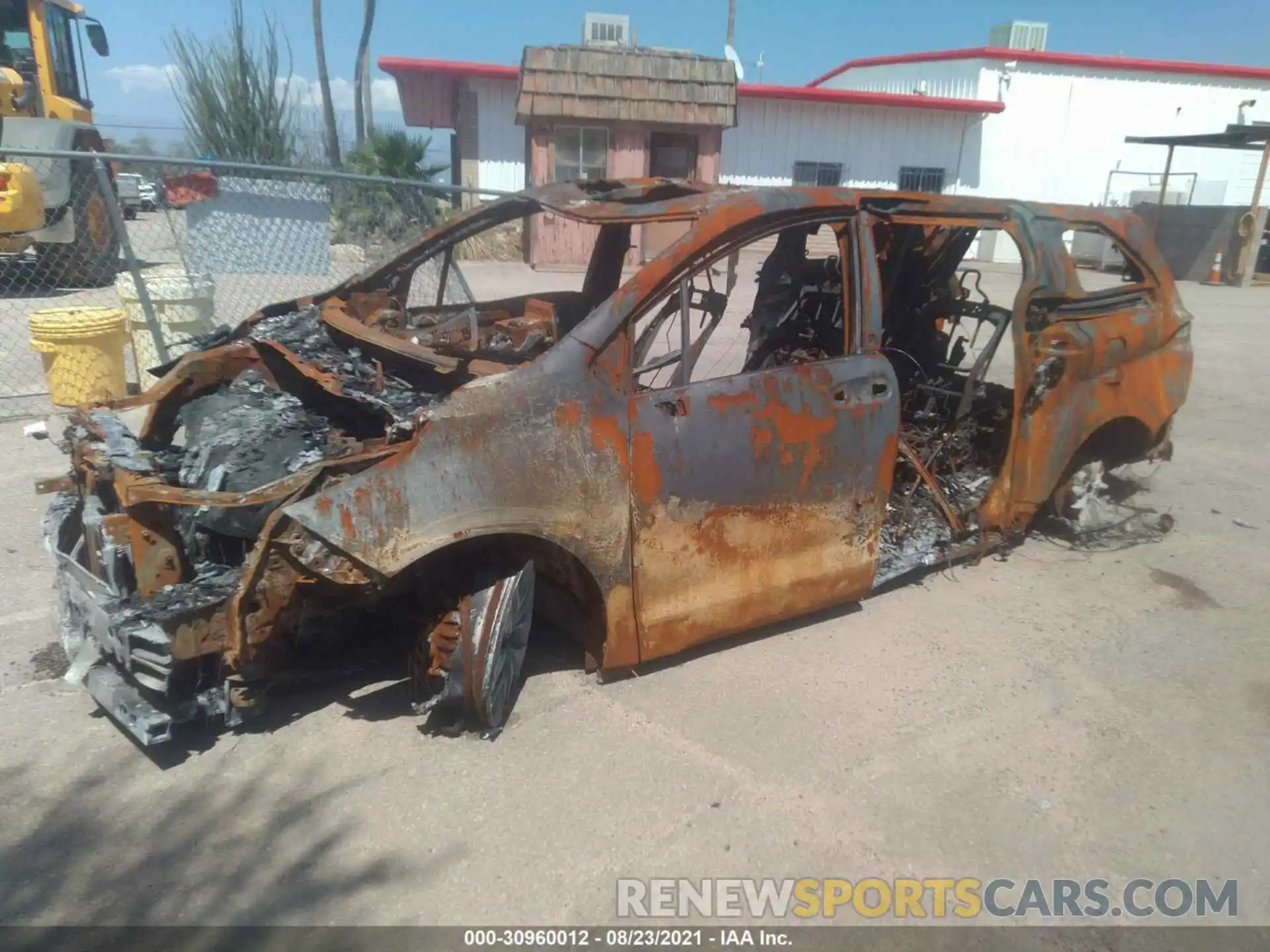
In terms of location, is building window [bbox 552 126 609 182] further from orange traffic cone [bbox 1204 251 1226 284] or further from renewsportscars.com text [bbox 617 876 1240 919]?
renewsportscars.com text [bbox 617 876 1240 919]

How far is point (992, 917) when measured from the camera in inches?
100

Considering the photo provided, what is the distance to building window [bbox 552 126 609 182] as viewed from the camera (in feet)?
54.6

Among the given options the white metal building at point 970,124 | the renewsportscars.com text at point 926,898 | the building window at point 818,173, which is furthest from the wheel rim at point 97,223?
the building window at point 818,173

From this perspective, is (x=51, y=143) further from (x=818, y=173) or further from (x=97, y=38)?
(x=818, y=173)

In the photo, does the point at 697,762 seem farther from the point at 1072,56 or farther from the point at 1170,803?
the point at 1072,56

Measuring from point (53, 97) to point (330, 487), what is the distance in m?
14.1

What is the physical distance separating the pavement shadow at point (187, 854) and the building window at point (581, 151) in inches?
598

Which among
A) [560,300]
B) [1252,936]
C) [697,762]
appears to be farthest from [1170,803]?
[560,300]

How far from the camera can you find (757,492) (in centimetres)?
346

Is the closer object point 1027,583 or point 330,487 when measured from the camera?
point 330,487

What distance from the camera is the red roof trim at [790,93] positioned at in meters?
17.4

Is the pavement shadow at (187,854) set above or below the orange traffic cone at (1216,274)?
below

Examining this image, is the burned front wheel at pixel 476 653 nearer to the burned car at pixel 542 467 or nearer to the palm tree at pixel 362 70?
the burned car at pixel 542 467

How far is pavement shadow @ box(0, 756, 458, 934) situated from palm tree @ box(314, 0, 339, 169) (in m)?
22.0
